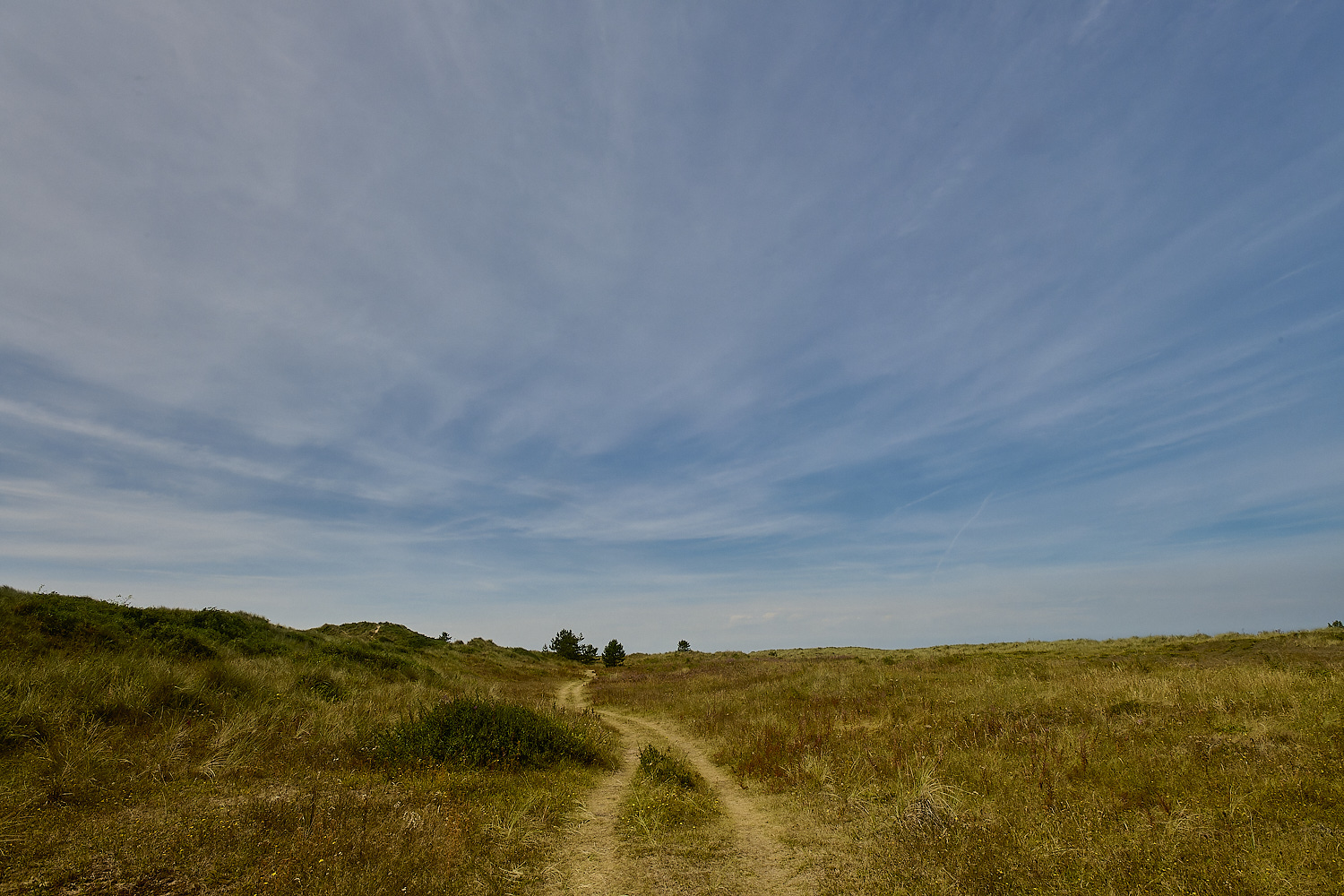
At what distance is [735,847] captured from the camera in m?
8.16

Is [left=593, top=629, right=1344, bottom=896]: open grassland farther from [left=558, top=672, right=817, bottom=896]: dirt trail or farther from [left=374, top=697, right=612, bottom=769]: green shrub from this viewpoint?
[left=374, top=697, right=612, bottom=769]: green shrub

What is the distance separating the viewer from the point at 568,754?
13.0 meters

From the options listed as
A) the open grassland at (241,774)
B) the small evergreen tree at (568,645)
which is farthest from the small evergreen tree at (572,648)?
the open grassland at (241,774)

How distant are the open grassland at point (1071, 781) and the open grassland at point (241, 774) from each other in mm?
4540

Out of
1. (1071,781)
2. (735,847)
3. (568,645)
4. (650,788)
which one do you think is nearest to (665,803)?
(650,788)

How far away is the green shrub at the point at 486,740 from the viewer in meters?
11.4

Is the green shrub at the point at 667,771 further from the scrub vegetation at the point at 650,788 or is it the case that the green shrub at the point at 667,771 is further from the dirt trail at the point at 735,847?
the dirt trail at the point at 735,847

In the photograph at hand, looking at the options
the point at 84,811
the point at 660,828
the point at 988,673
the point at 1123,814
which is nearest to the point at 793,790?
the point at 660,828

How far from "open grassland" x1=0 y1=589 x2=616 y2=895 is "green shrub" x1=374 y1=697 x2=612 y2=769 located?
0.05m

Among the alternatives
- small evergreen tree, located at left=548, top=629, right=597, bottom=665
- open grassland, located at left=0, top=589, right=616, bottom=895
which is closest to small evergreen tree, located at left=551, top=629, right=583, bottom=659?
small evergreen tree, located at left=548, top=629, right=597, bottom=665

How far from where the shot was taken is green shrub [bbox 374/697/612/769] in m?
11.4

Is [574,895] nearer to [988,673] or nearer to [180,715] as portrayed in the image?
[180,715]

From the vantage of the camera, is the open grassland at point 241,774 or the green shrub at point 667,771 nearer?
the open grassland at point 241,774

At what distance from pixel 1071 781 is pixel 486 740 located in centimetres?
1111
